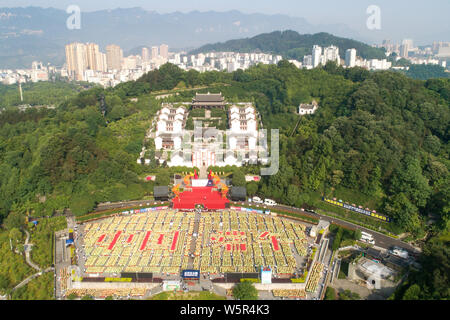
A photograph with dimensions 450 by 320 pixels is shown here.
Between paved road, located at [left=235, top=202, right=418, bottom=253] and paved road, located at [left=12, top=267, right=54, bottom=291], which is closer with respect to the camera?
paved road, located at [left=12, top=267, right=54, bottom=291]

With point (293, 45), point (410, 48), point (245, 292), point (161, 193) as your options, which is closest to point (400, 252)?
point (245, 292)

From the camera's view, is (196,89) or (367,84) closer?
(367,84)

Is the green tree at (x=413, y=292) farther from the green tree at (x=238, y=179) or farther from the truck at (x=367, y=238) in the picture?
the green tree at (x=238, y=179)

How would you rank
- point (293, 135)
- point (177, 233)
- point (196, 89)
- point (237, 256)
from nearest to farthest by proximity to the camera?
1. point (237, 256)
2. point (177, 233)
3. point (293, 135)
4. point (196, 89)

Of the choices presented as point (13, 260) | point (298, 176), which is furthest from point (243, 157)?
point (13, 260)

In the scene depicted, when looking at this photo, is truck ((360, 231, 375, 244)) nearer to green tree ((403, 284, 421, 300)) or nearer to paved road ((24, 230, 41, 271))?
green tree ((403, 284, 421, 300))

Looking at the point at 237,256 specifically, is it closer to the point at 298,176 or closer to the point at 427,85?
the point at 298,176

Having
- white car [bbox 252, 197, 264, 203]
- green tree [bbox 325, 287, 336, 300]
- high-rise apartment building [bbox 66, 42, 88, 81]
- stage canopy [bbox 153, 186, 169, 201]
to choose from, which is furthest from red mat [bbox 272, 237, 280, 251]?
high-rise apartment building [bbox 66, 42, 88, 81]
